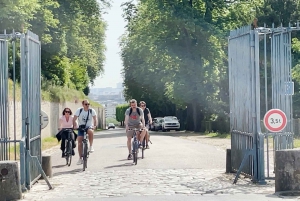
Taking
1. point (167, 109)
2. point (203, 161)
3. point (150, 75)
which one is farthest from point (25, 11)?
point (167, 109)

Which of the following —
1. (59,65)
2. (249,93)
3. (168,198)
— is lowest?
(168,198)

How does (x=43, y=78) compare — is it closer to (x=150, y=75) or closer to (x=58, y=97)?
(x=58, y=97)

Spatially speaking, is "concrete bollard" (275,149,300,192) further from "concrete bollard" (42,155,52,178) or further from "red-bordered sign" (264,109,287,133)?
"concrete bollard" (42,155,52,178)

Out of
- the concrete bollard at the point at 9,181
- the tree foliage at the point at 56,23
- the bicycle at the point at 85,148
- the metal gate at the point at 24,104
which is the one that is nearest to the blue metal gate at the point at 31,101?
the metal gate at the point at 24,104

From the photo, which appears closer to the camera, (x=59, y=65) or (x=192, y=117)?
(x=59, y=65)

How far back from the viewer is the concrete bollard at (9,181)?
11.4 m

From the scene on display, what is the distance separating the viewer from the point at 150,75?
66.0 metres

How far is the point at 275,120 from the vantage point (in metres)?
13.2

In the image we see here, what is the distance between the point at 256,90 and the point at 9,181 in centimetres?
501

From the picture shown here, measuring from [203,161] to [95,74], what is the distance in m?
66.8

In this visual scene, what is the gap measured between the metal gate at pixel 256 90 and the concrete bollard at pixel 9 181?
444 centimetres

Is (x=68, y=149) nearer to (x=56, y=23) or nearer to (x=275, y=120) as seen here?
(x=275, y=120)

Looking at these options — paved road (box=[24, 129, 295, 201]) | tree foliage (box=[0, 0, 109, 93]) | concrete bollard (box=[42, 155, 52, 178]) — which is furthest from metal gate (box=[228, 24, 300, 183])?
tree foliage (box=[0, 0, 109, 93])

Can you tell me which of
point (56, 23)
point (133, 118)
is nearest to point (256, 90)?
point (133, 118)
